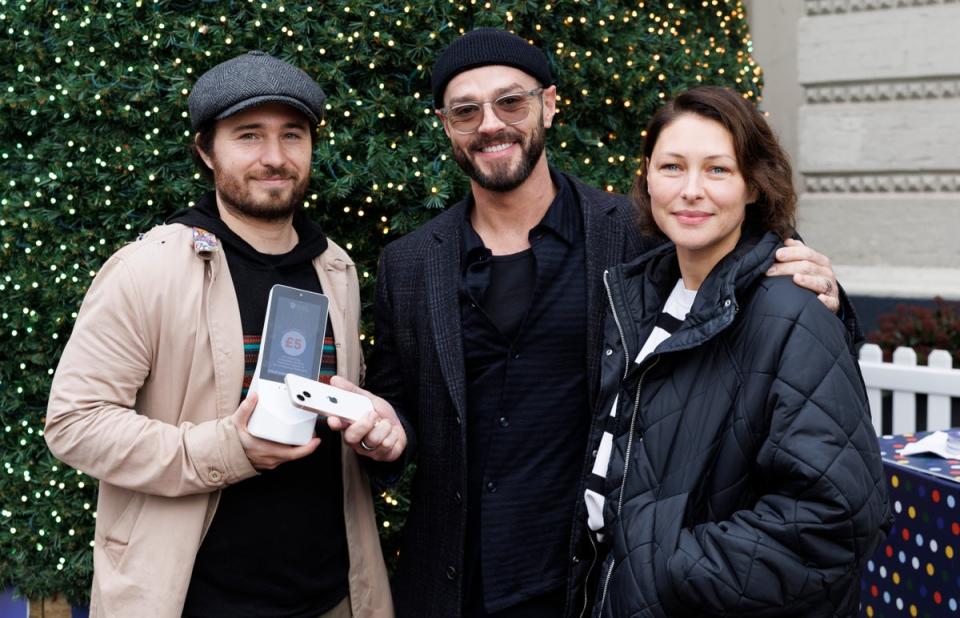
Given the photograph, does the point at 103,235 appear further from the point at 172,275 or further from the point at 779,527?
the point at 779,527

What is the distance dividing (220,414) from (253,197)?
61cm

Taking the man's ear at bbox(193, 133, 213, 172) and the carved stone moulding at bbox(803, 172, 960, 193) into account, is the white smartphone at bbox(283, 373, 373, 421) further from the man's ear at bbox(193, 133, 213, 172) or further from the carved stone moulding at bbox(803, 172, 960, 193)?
the carved stone moulding at bbox(803, 172, 960, 193)

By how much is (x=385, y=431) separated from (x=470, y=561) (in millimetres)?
475

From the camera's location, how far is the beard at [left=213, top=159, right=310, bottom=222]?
8.84 ft

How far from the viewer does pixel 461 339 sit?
2.82 m

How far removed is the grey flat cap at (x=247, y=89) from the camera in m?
2.64

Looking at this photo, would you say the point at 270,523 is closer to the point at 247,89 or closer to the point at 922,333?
the point at 247,89

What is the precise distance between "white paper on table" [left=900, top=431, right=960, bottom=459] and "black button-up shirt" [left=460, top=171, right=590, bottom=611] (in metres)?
1.22

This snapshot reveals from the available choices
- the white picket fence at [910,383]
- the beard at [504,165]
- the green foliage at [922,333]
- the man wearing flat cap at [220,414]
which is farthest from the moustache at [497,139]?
the green foliage at [922,333]

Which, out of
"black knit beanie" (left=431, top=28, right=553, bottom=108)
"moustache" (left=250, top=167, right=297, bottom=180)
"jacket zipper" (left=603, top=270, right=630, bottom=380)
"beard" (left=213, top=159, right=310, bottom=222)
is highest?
"black knit beanie" (left=431, top=28, right=553, bottom=108)

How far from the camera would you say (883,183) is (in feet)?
22.1

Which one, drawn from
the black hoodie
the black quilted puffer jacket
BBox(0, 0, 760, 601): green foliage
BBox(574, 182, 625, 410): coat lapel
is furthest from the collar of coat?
BBox(0, 0, 760, 601): green foliage

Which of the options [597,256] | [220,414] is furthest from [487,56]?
[220,414]

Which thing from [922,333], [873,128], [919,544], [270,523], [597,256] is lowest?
[919,544]
